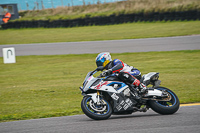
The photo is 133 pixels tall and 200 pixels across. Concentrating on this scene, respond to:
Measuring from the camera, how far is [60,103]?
28.4ft

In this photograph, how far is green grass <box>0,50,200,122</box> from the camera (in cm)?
812

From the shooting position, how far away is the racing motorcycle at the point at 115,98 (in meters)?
6.04

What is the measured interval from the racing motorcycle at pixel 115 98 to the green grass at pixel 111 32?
19.5 m

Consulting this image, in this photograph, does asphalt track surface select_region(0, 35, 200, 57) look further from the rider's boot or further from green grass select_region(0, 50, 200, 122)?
the rider's boot

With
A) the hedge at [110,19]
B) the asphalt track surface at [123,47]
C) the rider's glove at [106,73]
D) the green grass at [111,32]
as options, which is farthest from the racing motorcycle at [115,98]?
the hedge at [110,19]

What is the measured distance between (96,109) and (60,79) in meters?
6.97

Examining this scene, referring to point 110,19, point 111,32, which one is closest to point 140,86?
point 111,32

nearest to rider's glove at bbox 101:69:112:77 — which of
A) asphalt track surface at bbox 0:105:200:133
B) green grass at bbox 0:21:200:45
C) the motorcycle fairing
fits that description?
the motorcycle fairing

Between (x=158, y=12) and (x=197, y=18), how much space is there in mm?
4023

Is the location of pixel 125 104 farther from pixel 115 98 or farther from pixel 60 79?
pixel 60 79

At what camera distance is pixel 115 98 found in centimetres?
619

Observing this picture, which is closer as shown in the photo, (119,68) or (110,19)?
(119,68)

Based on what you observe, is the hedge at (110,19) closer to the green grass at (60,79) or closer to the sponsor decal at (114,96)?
the green grass at (60,79)

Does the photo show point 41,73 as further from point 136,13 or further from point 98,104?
point 136,13
